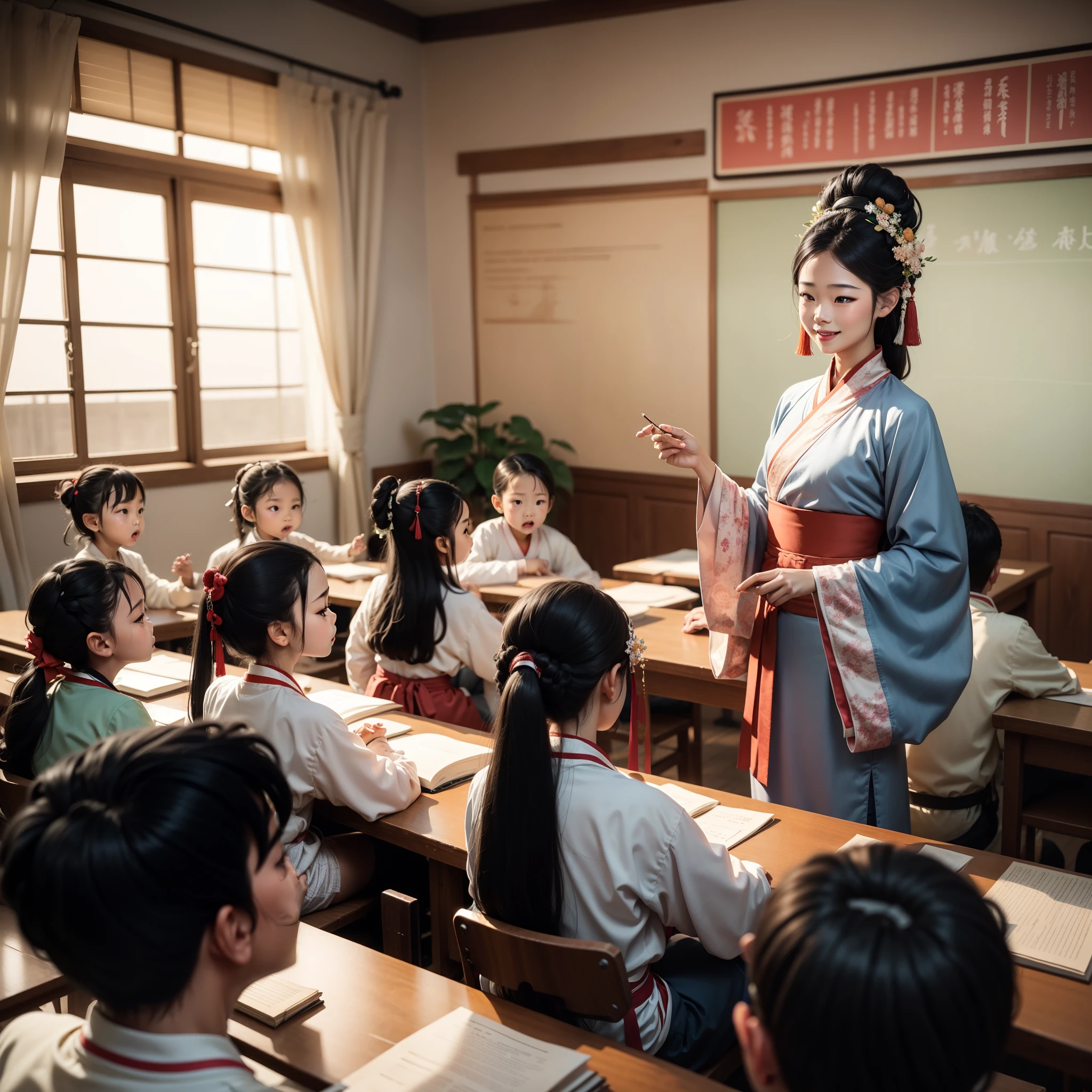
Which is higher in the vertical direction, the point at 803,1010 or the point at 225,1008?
the point at 803,1010

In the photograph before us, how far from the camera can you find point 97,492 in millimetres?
3346

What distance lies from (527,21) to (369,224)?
134cm

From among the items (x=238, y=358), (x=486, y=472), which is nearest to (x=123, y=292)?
(x=238, y=358)

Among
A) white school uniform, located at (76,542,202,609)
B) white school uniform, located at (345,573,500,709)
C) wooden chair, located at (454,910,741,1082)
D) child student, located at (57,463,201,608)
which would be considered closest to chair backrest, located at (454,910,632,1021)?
wooden chair, located at (454,910,741,1082)

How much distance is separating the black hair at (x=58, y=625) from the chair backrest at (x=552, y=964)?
113 cm

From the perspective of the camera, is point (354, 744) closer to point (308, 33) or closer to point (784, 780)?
point (784, 780)

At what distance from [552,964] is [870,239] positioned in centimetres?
143

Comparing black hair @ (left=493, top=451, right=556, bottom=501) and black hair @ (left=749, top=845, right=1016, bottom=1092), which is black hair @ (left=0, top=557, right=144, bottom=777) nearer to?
black hair @ (left=749, top=845, right=1016, bottom=1092)

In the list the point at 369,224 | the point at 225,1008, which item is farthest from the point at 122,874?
the point at 369,224

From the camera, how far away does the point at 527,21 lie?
220 inches

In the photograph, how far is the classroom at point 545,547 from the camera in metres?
0.92

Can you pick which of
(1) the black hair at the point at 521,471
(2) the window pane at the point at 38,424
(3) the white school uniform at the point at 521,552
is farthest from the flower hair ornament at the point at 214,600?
(2) the window pane at the point at 38,424

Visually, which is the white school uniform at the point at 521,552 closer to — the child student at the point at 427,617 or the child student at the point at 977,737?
the child student at the point at 427,617

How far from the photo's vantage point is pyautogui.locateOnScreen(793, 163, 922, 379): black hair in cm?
199
